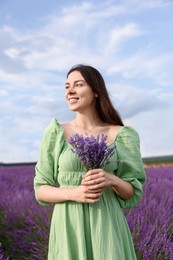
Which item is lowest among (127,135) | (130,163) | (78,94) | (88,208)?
(88,208)

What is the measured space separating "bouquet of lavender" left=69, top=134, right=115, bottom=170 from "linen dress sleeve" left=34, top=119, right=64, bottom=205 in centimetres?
22

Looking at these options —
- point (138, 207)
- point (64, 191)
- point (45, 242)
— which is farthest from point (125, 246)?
point (138, 207)

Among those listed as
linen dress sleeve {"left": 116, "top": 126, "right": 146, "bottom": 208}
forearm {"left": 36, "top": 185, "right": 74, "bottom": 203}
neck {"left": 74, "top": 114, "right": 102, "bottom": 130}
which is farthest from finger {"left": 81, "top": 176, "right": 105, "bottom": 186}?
neck {"left": 74, "top": 114, "right": 102, "bottom": 130}

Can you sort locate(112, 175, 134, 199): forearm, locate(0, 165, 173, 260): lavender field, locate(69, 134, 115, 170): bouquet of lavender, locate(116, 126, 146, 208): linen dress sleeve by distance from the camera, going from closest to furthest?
locate(69, 134, 115, 170): bouquet of lavender < locate(112, 175, 134, 199): forearm < locate(116, 126, 146, 208): linen dress sleeve < locate(0, 165, 173, 260): lavender field

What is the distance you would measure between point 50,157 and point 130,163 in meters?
0.35

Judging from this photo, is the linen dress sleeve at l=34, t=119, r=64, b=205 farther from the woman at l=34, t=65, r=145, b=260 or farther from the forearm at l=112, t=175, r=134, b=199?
the forearm at l=112, t=175, r=134, b=199

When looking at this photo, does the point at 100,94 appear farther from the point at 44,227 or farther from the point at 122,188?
the point at 44,227

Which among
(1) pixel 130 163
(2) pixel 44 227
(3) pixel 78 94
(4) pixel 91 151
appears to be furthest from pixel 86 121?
(2) pixel 44 227

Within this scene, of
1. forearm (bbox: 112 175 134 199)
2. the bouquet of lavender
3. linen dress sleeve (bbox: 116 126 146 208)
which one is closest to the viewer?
the bouquet of lavender

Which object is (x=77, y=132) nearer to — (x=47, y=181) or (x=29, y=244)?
(x=47, y=181)

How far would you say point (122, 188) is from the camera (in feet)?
7.79

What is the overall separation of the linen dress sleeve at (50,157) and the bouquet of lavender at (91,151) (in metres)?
0.22

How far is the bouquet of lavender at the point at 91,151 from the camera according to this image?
2.20 meters

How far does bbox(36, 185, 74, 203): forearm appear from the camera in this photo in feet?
7.72
